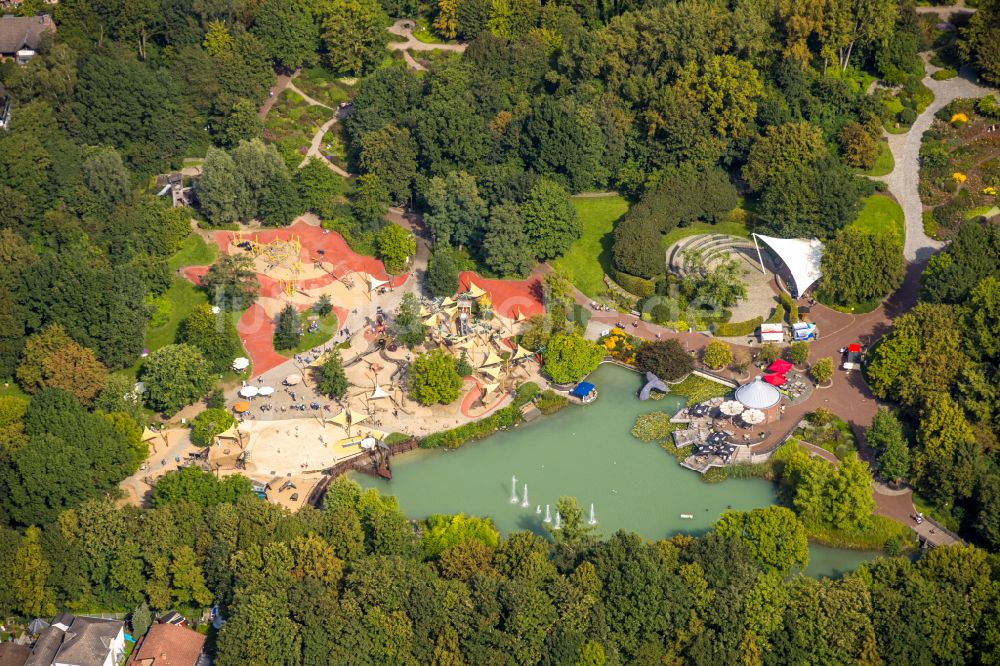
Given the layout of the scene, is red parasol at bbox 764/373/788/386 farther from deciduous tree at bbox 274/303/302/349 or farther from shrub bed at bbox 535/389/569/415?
deciduous tree at bbox 274/303/302/349

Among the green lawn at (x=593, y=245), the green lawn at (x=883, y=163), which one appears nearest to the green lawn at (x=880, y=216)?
the green lawn at (x=883, y=163)

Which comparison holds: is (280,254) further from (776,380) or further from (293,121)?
(776,380)

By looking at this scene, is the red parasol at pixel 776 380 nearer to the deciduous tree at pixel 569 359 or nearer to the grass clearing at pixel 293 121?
the deciduous tree at pixel 569 359

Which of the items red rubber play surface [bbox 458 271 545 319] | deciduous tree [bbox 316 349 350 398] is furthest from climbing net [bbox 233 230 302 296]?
red rubber play surface [bbox 458 271 545 319]

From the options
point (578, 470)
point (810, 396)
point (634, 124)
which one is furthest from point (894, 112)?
point (578, 470)

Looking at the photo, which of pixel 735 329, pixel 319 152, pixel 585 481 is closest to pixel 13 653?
pixel 585 481

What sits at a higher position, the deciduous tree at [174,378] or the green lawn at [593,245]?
the deciduous tree at [174,378]

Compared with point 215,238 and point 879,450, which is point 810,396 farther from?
point 215,238
